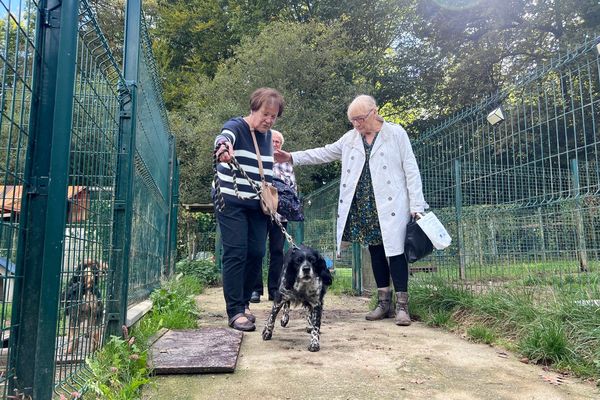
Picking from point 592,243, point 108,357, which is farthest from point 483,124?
point 108,357

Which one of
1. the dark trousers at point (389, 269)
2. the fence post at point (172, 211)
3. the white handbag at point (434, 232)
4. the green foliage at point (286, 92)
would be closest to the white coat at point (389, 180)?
the dark trousers at point (389, 269)

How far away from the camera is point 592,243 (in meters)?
3.45

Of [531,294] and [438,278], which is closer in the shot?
[531,294]

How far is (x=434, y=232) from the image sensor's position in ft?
12.4

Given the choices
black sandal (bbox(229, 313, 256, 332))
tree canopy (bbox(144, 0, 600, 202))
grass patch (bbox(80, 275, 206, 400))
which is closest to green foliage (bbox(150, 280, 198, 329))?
grass patch (bbox(80, 275, 206, 400))

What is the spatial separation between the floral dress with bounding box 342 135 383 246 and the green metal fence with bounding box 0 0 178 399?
6.94ft

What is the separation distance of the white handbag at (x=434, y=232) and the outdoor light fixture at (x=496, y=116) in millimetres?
933

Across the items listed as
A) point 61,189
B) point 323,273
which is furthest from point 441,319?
point 61,189

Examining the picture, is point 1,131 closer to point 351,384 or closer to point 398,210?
point 351,384

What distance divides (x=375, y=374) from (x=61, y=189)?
5.65 ft

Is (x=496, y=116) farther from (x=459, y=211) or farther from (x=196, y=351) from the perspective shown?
(x=196, y=351)

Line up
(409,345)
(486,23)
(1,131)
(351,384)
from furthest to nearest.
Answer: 1. (486,23)
2. (409,345)
3. (351,384)
4. (1,131)

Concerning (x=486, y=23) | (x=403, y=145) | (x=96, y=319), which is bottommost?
(x=96, y=319)

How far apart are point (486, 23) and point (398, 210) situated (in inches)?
773
